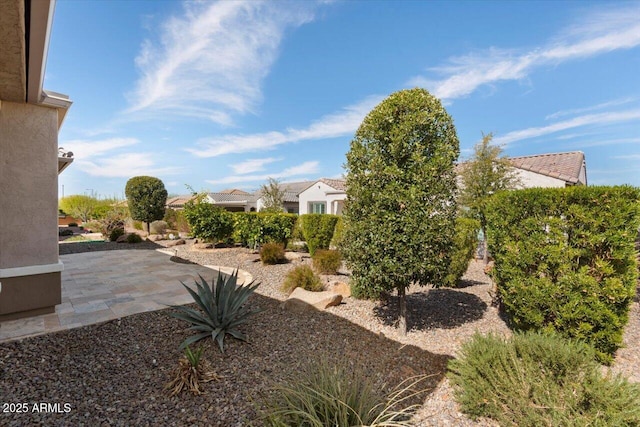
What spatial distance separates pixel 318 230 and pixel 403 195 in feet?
23.9

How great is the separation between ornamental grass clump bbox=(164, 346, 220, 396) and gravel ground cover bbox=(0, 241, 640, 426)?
0.09 metres

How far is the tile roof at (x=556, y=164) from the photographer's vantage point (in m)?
14.5

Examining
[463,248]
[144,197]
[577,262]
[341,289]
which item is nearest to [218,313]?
[341,289]

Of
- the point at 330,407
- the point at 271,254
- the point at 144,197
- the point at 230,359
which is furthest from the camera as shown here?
the point at 144,197

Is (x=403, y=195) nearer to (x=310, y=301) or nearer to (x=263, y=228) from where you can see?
(x=310, y=301)

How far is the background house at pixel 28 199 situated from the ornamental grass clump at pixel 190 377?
11.9 ft

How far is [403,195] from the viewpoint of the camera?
4.60 metres

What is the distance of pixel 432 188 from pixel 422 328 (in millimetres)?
2761

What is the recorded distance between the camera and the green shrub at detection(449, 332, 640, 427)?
8.40 feet

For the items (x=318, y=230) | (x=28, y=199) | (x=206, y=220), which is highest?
(x=28, y=199)

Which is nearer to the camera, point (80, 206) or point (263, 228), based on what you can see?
point (263, 228)

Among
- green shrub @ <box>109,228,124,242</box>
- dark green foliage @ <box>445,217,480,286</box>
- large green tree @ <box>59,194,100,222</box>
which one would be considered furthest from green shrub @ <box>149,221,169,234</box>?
dark green foliage @ <box>445,217,480,286</box>

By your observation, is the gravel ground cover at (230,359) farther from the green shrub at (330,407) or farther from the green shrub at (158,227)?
the green shrub at (158,227)

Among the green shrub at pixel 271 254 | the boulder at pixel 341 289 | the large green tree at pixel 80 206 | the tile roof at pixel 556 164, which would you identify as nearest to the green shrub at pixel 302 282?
the boulder at pixel 341 289
